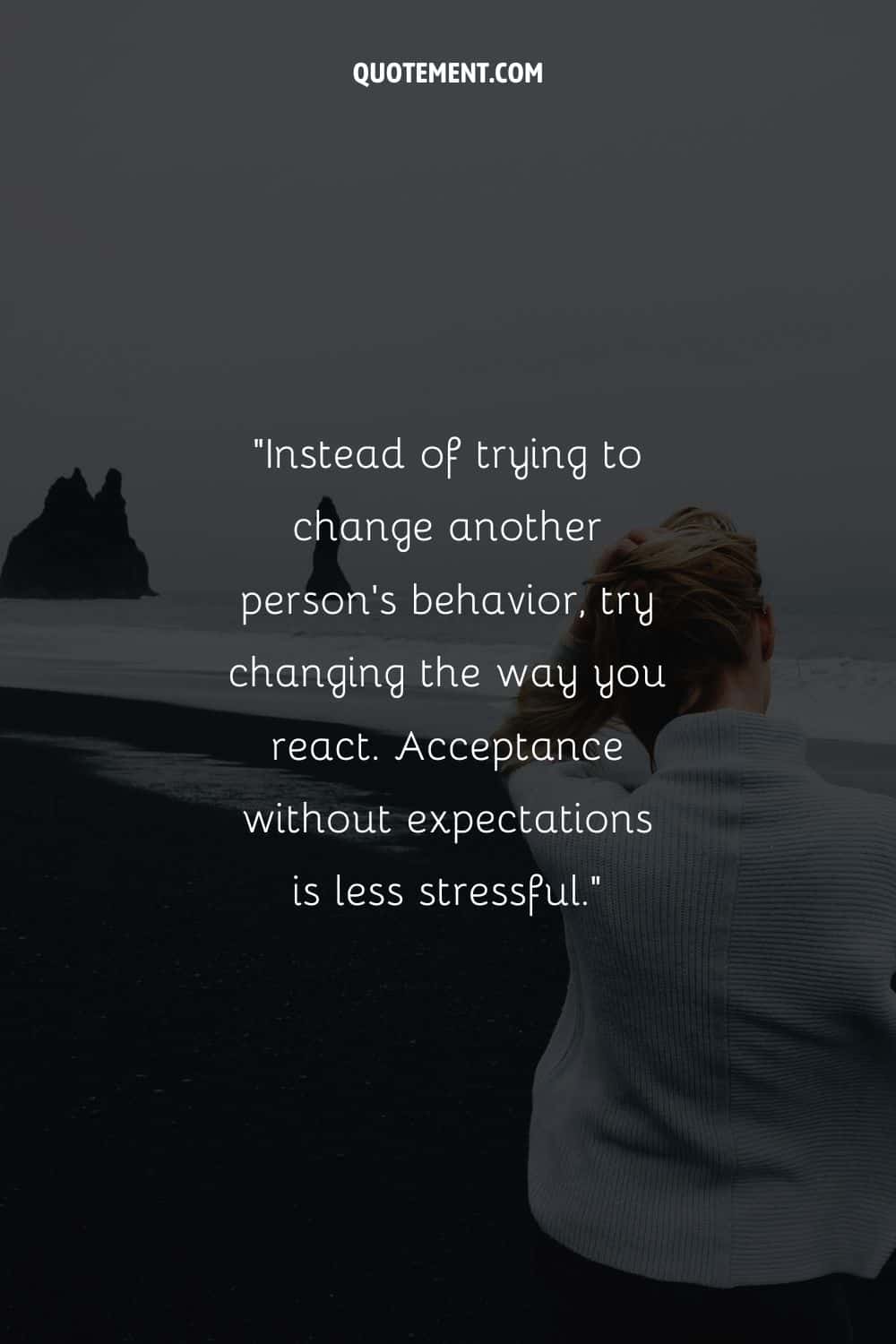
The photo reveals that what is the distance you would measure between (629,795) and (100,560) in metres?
159

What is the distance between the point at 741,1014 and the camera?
1.73 m

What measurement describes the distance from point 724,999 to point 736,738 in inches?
12.0

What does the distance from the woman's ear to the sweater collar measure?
0.39 feet

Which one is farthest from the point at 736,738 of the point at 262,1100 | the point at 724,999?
the point at 262,1100

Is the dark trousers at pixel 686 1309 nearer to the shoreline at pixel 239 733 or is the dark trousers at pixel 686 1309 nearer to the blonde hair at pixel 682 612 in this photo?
the blonde hair at pixel 682 612

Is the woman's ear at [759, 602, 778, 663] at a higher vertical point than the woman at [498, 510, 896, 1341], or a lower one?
higher

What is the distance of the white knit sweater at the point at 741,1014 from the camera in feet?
5.46

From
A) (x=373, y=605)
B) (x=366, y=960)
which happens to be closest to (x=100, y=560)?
(x=373, y=605)

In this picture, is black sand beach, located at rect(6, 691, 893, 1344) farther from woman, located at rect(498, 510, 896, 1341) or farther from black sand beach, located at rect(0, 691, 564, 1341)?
woman, located at rect(498, 510, 896, 1341)

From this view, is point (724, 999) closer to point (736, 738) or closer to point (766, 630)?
point (736, 738)

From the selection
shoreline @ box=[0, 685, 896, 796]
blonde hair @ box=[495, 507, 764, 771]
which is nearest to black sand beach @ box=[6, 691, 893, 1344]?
blonde hair @ box=[495, 507, 764, 771]

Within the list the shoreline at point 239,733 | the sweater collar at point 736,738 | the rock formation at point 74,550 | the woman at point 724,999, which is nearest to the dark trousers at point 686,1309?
the woman at point 724,999

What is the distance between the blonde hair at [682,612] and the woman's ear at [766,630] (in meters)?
0.02

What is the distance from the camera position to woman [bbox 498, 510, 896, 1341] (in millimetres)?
1670
